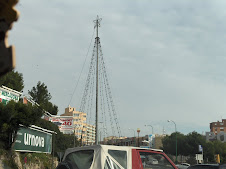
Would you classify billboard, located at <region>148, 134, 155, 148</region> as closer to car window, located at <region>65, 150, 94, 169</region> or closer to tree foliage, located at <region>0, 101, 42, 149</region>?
tree foliage, located at <region>0, 101, 42, 149</region>

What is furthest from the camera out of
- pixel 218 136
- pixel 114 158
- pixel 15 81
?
pixel 218 136

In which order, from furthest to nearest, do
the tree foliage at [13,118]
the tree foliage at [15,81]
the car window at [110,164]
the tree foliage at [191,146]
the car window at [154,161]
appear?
1. the tree foliage at [191,146]
2. the tree foliage at [15,81]
3. the tree foliage at [13,118]
4. the car window at [154,161]
5. the car window at [110,164]

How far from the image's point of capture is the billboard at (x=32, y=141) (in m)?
28.0

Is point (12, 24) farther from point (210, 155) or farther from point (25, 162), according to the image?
point (210, 155)

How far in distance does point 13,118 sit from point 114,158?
2049cm

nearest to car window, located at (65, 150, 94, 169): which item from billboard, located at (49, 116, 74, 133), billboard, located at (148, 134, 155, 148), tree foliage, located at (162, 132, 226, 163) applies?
billboard, located at (49, 116, 74, 133)

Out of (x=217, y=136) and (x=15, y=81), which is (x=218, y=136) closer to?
(x=217, y=136)

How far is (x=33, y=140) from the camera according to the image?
31.1 metres

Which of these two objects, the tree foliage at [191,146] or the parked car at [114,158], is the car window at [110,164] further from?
the tree foliage at [191,146]

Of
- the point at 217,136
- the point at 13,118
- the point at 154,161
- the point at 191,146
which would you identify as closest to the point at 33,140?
the point at 13,118

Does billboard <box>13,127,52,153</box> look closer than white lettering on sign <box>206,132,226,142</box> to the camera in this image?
Yes

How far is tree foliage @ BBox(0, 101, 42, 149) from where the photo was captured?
24.4m

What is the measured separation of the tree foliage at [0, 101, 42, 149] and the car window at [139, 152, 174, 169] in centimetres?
2001

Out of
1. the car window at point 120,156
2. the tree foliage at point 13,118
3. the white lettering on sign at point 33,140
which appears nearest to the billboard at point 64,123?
the white lettering on sign at point 33,140
